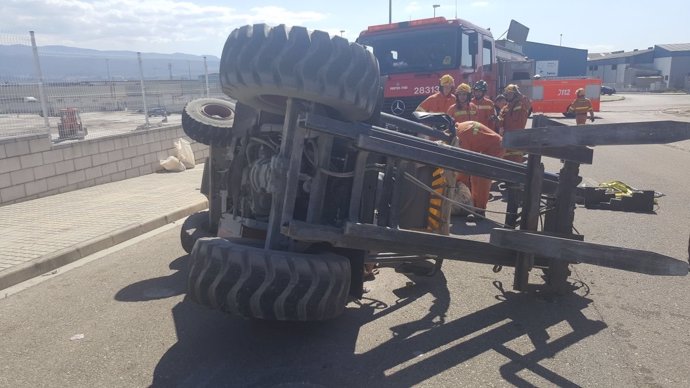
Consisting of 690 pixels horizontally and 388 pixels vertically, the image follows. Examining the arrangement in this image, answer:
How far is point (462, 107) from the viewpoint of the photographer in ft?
30.8

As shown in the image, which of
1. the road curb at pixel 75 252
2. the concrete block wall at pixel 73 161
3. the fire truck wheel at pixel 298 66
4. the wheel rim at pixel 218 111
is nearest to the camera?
the fire truck wheel at pixel 298 66

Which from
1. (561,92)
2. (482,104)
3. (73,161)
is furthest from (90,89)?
(561,92)

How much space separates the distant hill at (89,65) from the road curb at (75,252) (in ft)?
9.72

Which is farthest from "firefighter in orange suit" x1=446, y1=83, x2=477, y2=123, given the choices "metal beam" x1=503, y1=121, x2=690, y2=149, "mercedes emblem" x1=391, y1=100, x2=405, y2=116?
"metal beam" x1=503, y1=121, x2=690, y2=149

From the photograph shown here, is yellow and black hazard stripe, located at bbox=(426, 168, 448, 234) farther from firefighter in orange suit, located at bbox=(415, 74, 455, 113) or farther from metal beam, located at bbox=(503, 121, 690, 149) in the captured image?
firefighter in orange suit, located at bbox=(415, 74, 455, 113)

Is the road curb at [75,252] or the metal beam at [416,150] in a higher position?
the metal beam at [416,150]

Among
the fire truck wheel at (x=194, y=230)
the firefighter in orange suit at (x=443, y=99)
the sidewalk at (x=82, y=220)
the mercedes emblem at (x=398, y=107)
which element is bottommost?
the sidewalk at (x=82, y=220)

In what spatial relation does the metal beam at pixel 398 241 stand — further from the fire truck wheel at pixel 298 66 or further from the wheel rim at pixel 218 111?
the wheel rim at pixel 218 111

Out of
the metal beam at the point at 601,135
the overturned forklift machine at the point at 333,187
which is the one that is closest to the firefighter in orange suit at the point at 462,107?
the overturned forklift machine at the point at 333,187

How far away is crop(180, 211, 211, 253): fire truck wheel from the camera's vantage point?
5.64 m

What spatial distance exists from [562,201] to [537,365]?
1.46 metres

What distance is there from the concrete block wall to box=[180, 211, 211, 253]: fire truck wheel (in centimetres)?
460

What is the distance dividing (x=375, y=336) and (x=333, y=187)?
1.11 meters

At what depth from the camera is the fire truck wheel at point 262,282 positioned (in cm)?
332
